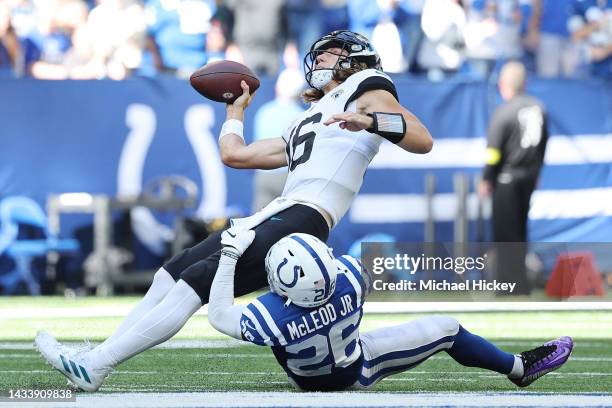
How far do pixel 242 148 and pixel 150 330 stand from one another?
1007mm

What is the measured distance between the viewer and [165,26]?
13.2 metres

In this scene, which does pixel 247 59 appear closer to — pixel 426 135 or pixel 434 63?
pixel 434 63

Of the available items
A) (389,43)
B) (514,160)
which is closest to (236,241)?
(514,160)

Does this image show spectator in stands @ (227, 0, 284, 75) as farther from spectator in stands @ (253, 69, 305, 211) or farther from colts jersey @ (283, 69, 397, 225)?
colts jersey @ (283, 69, 397, 225)

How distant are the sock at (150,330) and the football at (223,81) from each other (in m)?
1.08

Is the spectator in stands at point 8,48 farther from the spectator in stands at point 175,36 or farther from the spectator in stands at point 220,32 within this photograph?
the spectator in stands at point 220,32

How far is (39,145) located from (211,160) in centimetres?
155

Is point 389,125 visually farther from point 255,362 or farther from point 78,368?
point 255,362

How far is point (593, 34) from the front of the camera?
551 inches

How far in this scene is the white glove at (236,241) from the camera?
496 centimetres

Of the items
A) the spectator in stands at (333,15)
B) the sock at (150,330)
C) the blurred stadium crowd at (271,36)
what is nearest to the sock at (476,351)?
the sock at (150,330)

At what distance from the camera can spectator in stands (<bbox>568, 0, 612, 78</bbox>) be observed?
13898mm

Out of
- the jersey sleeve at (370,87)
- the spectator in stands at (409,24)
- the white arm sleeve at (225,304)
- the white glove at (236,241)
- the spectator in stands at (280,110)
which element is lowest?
the spectator in stands at (280,110)

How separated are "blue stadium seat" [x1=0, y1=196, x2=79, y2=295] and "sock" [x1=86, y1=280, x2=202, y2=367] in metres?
7.23
